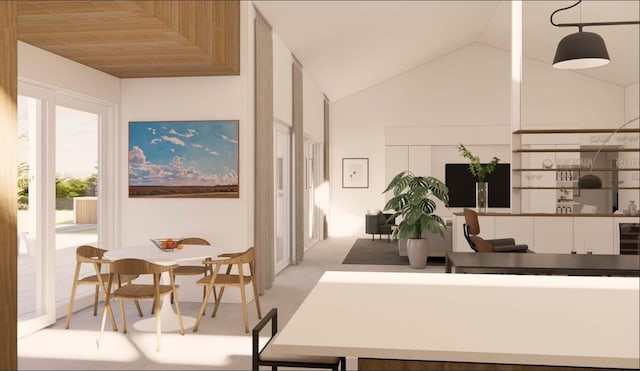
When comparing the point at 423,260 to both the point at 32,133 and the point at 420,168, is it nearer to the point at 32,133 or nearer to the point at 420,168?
the point at 420,168

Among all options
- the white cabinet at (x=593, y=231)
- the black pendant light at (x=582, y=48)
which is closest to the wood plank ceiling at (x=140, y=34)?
the black pendant light at (x=582, y=48)

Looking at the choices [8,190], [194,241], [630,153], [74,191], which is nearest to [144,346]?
[194,241]

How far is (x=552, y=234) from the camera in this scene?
704cm

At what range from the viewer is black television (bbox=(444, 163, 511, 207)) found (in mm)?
12938

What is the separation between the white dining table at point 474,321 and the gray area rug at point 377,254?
22.0 feet

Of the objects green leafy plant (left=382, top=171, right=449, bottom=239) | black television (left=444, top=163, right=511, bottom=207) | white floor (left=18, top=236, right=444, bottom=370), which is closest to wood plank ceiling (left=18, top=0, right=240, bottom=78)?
white floor (left=18, top=236, right=444, bottom=370)

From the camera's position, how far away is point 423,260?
8.47 m

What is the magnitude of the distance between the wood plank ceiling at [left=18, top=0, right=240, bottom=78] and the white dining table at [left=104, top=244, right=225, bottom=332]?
70.0 inches

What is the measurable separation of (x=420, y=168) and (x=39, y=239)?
9198 millimetres

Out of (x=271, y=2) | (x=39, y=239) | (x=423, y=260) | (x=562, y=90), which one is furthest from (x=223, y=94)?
(x=562, y=90)

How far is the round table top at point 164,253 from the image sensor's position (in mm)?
4758

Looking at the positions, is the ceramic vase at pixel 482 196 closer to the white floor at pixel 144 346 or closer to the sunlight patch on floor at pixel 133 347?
the white floor at pixel 144 346

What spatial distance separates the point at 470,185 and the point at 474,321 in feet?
37.7

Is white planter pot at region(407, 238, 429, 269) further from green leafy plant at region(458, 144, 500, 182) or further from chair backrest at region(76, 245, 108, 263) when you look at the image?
chair backrest at region(76, 245, 108, 263)
